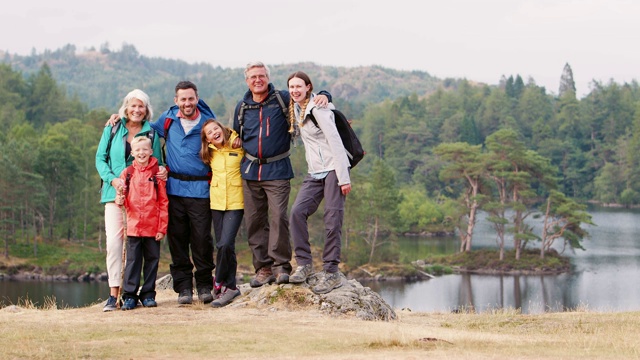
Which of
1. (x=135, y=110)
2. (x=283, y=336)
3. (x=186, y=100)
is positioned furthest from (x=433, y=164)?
(x=283, y=336)

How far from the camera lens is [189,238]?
30.5ft

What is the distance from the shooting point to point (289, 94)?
8.83 metres

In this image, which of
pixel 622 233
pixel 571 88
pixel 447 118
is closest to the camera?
pixel 622 233

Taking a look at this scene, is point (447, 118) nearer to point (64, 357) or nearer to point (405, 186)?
point (405, 186)

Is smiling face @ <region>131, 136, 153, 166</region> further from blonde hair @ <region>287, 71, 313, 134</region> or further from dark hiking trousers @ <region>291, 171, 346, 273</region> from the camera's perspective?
dark hiking trousers @ <region>291, 171, 346, 273</region>

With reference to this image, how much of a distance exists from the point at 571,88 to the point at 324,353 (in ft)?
463

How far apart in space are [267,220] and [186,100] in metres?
1.50

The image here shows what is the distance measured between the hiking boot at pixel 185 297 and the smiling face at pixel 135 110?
1991 mm

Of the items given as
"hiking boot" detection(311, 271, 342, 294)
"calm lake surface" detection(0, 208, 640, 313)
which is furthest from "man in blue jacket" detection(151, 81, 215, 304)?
"calm lake surface" detection(0, 208, 640, 313)

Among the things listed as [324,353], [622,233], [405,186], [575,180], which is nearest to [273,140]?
[324,353]

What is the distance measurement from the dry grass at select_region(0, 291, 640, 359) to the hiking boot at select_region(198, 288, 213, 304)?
0.13m

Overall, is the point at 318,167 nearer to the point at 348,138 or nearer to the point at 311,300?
the point at 348,138

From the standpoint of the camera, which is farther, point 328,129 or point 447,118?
point 447,118

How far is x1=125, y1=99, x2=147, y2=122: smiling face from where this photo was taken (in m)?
8.80
